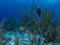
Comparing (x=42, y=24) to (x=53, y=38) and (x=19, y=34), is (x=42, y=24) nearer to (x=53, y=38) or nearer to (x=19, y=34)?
(x=19, y=34)

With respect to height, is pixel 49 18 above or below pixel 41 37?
above

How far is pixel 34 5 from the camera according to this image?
13.2 feet

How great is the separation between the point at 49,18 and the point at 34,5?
1.10 feet

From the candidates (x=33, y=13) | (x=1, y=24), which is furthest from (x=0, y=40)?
(x=33, y=13)

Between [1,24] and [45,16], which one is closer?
[45,16]

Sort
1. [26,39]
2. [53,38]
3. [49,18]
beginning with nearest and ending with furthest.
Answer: [49,18] < [26,39] < [53,38]

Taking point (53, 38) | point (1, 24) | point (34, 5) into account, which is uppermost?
point (34, 5)

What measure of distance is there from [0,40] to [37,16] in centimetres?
87

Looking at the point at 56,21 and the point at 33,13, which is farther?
the point at 56,21

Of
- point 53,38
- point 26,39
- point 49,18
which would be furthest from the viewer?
point 53,38

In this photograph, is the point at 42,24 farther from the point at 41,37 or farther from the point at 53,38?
the point at 53,38

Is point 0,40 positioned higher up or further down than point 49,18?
further down

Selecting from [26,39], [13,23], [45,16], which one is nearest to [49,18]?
[45,16]

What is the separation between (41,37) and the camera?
422cm
